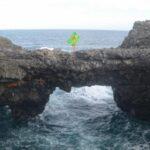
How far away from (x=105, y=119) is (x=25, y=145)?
818 cm

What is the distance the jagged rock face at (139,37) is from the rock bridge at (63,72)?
0.09m

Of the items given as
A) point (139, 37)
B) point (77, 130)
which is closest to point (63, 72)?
point (77, 130)

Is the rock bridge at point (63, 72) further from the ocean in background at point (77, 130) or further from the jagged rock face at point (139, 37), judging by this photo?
the ocean in background at point (77, 130)

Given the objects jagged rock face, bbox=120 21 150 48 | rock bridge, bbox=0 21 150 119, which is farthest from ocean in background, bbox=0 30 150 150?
jagged rock face, bbox=120 21 150 48

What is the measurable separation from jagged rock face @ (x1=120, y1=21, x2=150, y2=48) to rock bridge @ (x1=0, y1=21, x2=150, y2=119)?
9 cm

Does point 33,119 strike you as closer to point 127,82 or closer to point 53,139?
point 53,139

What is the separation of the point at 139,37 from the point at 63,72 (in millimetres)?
7313

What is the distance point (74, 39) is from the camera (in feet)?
93.0

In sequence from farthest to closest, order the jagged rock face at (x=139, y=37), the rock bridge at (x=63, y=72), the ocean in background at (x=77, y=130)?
the jagged rock face at (x=139, y=37) → the ocean in background at (x=77, y=130) → the rock bridge at (x=63, y=72)

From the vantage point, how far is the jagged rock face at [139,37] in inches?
1078

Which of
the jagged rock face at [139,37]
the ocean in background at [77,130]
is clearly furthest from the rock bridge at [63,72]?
the ocean in background at [77,130]

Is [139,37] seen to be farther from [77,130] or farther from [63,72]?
[77,130]

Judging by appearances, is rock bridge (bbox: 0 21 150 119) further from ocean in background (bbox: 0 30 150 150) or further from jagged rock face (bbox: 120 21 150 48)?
ocean in background (bbox: 0 30 150 150)

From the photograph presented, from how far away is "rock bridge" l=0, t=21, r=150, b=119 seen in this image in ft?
76.6
